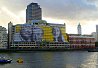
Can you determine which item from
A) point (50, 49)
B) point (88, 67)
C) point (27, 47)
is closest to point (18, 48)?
point (27, 47)

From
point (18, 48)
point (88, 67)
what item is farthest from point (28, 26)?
point (88, 67)

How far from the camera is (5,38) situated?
197875 mm

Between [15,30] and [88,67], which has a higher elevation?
[15,30]

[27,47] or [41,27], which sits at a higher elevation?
[41,27]

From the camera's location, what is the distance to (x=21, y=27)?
197000mm

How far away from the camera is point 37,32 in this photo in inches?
7810

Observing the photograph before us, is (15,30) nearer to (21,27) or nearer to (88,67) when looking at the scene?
(21,27)

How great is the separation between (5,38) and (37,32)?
22.2m

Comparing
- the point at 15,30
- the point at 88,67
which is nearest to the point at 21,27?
the point at 15,30

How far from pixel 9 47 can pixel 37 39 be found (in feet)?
65.0

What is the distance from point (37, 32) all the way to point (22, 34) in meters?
10.4

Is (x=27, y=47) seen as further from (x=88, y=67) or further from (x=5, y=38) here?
(x=88, y=67)

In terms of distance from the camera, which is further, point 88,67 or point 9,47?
point 9,47

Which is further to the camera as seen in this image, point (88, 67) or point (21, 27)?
point (21, 27)
